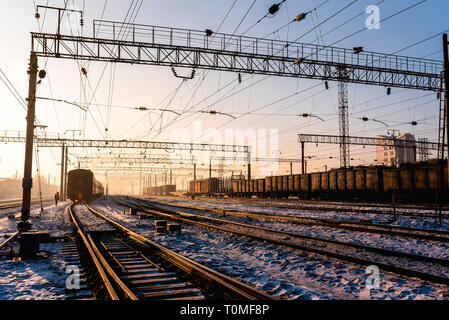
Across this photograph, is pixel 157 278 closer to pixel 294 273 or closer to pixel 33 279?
pixel 33 279

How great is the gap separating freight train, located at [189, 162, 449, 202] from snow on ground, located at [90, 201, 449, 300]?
948 cm

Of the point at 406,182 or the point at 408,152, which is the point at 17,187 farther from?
the point at 408,152

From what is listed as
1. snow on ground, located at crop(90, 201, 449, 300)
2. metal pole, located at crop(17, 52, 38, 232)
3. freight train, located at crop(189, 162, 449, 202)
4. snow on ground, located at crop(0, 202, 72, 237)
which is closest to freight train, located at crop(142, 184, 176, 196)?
freight train, located at crop(189, 162, 449, 202)

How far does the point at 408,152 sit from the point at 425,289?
527ft

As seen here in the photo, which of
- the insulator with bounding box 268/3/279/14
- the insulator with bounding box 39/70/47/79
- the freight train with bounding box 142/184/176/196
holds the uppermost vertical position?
the insulator with bounding box 268/3/279/14

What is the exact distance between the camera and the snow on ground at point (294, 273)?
18.2 feet

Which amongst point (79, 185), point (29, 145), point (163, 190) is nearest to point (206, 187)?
point (79, 185)

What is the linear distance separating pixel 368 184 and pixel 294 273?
873 inches

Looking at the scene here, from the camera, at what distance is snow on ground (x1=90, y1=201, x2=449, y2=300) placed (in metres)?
5.54

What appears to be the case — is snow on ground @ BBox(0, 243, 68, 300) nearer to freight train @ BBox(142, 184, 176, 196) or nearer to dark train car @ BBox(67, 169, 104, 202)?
dark train car @ BBox(67, 169, 104, 202)

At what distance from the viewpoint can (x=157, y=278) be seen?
20.7 feet

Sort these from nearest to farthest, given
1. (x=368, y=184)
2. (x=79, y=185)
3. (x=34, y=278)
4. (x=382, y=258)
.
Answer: (x=34, y=278) → (x=382, y=258) → (x=368, y=184) → (x=79, y=185)

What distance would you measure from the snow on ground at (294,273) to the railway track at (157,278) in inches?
27.0

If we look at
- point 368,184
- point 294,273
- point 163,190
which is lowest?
point 163,190
